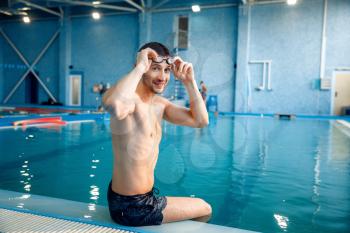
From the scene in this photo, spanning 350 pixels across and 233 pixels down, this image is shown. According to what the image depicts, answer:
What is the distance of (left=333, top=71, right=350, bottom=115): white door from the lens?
16.3 m

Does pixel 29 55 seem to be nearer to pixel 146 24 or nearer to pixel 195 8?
pixel 146 24

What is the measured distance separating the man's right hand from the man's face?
5 centimetres

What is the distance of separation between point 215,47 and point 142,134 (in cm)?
1713

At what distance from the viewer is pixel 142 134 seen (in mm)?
2086

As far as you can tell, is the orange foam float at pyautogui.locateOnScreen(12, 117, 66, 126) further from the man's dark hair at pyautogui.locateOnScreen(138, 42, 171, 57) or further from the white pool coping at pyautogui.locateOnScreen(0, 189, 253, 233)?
the man's dark hair at pyautogui.locateOnScreen(138, 42, 171, 57)

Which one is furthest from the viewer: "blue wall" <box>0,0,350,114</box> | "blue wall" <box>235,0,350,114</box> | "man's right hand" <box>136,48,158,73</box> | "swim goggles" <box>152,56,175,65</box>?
"blue wall" <box>0,0,350,114</box>

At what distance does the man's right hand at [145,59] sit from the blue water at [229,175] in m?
1.63

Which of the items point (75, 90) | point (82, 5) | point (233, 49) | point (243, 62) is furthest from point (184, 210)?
point (75, 90)

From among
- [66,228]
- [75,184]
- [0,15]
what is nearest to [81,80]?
[0,15]

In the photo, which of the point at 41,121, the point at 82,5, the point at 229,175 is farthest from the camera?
the point at 82,5

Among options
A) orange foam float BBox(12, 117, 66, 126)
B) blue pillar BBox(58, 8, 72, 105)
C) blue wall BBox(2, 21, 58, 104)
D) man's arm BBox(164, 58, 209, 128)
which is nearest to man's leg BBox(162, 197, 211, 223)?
man's arm BBox(164, 58, 209, 128)

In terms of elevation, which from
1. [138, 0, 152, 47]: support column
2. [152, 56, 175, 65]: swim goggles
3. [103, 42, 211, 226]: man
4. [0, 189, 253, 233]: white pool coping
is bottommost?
[0, 189, 253, 233]: white pool coping

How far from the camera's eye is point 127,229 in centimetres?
218

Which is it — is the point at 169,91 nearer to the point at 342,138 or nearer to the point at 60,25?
the point at 60,25
